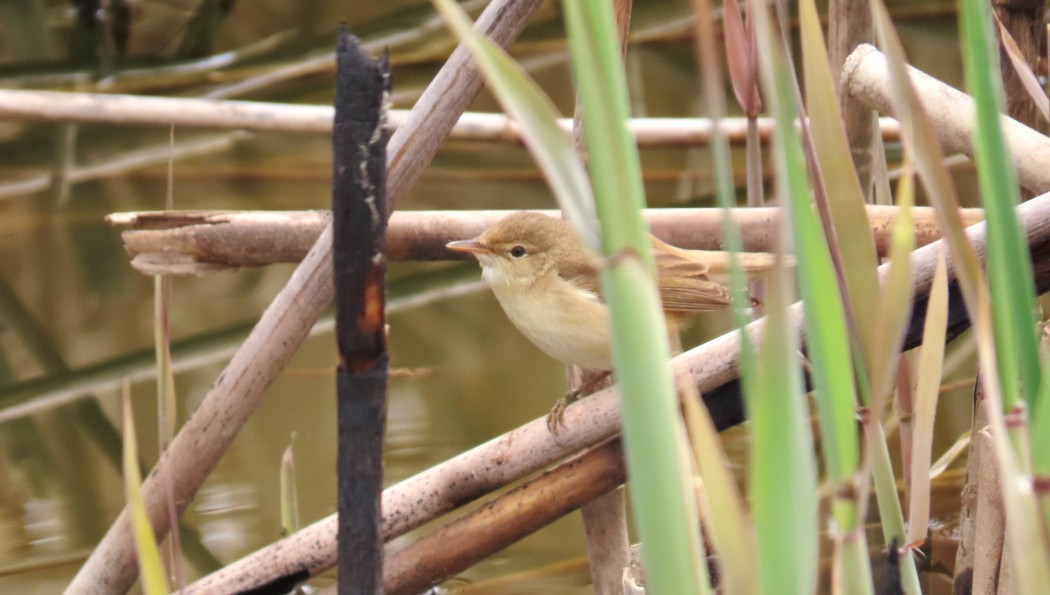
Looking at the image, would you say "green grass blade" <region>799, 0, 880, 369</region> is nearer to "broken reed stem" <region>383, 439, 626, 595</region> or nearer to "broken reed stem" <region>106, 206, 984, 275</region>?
"broken reed stem" <region>383, 439, 626, 595</region>

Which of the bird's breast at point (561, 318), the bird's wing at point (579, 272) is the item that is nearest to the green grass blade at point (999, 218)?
the bird's breast at point (561, 318)

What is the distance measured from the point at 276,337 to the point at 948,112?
122 centimetres

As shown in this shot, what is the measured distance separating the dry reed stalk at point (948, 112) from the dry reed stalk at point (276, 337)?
1.96ft

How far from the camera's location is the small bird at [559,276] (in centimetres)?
206

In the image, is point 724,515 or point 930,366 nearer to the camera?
point 724,515

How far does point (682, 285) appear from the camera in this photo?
6.91 feet

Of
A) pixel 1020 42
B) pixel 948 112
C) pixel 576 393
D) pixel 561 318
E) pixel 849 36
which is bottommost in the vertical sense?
pixel 576 393

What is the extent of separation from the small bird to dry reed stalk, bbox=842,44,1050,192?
38cm

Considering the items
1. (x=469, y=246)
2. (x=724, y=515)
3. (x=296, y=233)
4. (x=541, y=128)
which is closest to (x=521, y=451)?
(x=469, y=246)

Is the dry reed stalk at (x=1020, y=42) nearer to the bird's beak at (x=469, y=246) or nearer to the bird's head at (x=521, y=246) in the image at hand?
the bird's head at (x=521, y=246)

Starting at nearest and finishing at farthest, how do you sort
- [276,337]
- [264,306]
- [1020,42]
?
[276,337], [1020,42], [264,306]

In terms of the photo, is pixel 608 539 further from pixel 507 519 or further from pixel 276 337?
pixel 276 337

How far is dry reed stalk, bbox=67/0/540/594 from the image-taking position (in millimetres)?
1538

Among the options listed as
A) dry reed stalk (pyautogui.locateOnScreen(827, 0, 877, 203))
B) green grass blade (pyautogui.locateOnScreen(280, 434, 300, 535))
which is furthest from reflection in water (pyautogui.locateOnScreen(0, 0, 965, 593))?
dry reed stalk (pyautogui.locateOnScreen(827, 0, 877, 203))
